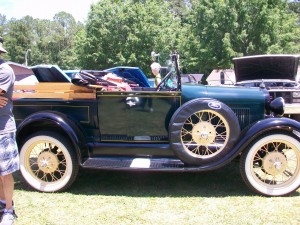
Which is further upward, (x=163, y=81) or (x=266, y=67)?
(x=266, y=67)

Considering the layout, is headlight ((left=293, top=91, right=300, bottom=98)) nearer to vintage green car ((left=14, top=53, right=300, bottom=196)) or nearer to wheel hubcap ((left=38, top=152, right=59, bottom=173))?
vintage green car ((left=14, top=53, right=300, bottom=196))

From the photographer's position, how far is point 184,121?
385 centimetres

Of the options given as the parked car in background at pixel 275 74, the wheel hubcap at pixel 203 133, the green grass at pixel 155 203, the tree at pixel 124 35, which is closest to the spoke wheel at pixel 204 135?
the wheel hubcap at pixel 203 133

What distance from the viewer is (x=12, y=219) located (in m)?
3.23

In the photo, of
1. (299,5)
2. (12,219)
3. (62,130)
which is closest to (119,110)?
(62,130)

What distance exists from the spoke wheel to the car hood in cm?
354

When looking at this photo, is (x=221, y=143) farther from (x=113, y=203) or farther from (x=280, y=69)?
(x=280, y=69)

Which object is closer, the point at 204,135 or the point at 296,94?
the point at 204,135

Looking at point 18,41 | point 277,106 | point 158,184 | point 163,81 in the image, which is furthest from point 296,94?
point 18,41

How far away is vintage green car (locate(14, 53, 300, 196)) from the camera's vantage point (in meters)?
3.88

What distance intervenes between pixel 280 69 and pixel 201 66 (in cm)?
1545

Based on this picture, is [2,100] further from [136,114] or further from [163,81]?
[163,81]

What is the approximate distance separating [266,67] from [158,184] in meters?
4.23

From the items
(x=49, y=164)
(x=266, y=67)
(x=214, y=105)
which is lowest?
(x=49, y=164)
